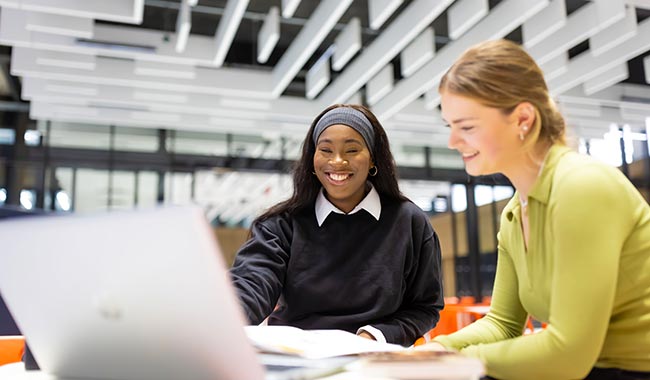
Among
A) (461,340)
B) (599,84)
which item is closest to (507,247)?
(461,340)

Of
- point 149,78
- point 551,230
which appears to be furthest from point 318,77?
point 551,230

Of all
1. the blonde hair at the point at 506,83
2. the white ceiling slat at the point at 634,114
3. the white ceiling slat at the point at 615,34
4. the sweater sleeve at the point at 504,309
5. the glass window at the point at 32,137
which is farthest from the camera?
the glass window at the point at 32,137

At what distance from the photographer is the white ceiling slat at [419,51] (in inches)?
223

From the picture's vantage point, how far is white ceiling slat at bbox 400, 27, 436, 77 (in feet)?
18.6

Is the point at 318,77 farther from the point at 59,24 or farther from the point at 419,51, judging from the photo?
the point at 59,24

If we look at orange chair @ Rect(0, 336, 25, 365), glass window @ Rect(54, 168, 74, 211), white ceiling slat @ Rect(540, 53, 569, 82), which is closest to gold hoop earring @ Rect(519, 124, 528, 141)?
orange chair @ Rect(0, 336, 25, 365)

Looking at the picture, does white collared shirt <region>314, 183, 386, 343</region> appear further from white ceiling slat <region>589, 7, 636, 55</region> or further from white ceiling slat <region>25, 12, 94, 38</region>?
white ceiling slat <region>589, 7, 636, 55</region>

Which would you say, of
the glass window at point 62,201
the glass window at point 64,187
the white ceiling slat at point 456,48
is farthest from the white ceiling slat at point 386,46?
the glass window at point 62,201

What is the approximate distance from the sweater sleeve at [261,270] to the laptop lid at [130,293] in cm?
75

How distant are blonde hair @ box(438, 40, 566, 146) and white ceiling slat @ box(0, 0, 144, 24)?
3.87 meters

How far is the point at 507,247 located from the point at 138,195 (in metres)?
8.48

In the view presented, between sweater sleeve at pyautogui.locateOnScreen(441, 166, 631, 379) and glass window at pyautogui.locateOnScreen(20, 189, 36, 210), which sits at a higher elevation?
glass window at pyautogui.locateOnScreen(20, 189, 36, 210)

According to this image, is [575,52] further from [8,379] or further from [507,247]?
[8,379]

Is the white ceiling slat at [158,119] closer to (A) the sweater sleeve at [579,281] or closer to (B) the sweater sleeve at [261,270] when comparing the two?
(B) the sweater sleeve at [261,270]
